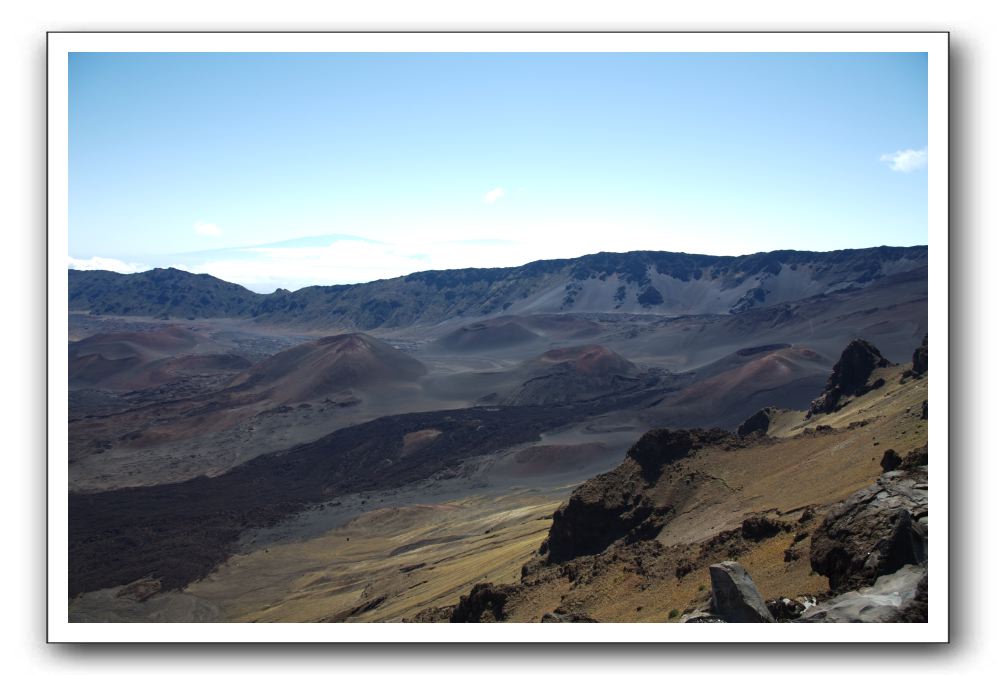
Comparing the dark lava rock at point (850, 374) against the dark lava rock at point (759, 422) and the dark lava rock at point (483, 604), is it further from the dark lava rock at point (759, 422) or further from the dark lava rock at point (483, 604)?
the dark lava rock at point (483, 604)

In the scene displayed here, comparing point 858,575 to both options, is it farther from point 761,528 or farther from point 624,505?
point 624,505

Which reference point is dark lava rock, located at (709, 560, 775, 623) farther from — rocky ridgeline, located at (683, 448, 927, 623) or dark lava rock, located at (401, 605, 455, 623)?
dark lava rock, located at (401, 605, 455, 623)

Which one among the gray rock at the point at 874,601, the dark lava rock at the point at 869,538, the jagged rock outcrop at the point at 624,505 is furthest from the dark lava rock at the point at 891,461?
the jagged rock outcrop at the point at 624,505

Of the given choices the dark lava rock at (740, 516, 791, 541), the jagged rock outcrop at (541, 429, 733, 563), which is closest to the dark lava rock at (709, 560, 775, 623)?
the dark lava rock at (740, 516, 791, 541)

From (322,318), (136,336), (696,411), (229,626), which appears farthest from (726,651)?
(322,318)

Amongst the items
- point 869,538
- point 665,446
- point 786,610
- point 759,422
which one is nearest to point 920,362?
point 759,422
